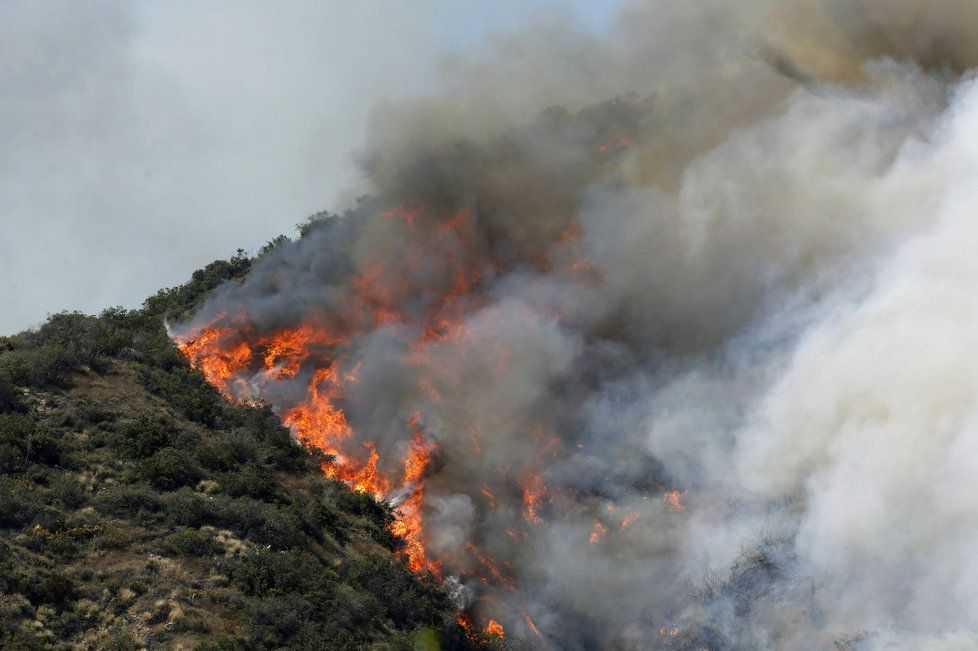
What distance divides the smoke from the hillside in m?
3.59

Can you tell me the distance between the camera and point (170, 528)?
1109 inches

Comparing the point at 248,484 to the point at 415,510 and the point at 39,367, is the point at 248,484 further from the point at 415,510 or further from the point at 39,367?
the point at 39,367

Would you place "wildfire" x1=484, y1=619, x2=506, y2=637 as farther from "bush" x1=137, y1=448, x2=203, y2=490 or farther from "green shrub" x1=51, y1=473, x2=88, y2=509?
"green shrub" x1=51, y1=473, x2=88, y2=509

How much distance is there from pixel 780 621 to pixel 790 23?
33437 mm

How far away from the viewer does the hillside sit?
23.8 m

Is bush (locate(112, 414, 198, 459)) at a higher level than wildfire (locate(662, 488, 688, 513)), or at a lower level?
lower

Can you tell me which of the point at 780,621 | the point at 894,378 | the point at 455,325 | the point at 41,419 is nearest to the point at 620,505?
the point at 780,621

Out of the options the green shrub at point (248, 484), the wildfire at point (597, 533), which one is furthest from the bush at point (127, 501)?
the wildfire at point (597, 533)

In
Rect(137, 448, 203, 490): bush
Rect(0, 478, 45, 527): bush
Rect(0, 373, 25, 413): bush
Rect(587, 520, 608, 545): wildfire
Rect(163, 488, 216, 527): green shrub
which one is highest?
Rect(587, 520, 608, 545): wildfire

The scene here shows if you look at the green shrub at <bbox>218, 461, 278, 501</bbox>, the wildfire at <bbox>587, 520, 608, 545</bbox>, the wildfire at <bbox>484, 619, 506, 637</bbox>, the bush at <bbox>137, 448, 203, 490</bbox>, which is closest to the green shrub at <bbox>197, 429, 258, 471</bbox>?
the green shrub at <bbox>218, 461, 278, 501</bbox>

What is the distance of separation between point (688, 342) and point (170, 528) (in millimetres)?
24496

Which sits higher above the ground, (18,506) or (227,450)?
(227,450)

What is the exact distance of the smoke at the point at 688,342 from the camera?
28766 millimetres

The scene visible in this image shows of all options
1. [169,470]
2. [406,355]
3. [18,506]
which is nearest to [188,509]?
[169,470]
